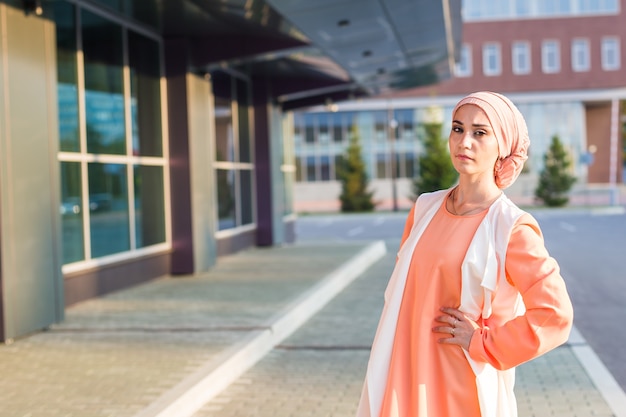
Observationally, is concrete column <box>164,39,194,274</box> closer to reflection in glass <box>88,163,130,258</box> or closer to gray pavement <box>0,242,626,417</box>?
reflection in glass <box>88,163,130,258</box>

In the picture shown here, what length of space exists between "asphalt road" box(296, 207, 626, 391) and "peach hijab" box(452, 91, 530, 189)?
4665 mm

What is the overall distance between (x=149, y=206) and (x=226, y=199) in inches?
175

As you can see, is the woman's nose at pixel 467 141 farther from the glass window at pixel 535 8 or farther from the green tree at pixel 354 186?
the glass window at pixel 535 8

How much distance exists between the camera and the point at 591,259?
1764 centimetres

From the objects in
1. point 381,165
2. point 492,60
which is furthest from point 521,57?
point 381,165

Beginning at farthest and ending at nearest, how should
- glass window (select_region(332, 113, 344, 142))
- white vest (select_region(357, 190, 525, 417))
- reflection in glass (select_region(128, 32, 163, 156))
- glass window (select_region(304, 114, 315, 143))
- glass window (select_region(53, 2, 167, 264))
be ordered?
1. glass window (select_region(304, 114, 315, 143))
2. glass window (select_region(332, 113, 344, 142))
3. reflection in glass (select_region(128, 32, 163, 156))
4. glass window (select_region(53, 2, 167, 264))
5. white vest (select_region(357, 190, 525, 417))

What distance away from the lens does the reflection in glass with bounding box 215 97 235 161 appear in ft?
61.1

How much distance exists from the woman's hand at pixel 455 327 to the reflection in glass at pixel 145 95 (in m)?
11.5

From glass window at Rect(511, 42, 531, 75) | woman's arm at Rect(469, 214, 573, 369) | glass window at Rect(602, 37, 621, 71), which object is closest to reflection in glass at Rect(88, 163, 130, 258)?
woman's arm at Rect(469, 214, 573, 369)

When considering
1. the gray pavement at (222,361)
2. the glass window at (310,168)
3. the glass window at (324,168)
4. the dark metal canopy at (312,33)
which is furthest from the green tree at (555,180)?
the gray pavement at (222,361)

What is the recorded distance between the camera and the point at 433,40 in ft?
54.0

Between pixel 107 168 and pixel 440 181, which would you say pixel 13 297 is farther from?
pixel 440 181

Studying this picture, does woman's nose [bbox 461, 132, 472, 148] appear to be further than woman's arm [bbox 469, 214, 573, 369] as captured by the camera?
Yes

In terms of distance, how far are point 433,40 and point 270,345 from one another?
9.24 m
